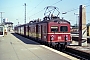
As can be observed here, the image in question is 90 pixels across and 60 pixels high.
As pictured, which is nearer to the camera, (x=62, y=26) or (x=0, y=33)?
(x=62, y=26)

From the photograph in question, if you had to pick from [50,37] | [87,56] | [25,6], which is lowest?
[87,56]

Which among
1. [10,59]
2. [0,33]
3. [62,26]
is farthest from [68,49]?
[0,33]

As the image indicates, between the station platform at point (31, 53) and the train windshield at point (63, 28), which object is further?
the train windshield at point (63, 28)

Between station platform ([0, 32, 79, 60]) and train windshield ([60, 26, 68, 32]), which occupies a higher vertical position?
train windshield ([60, 26, 68, 32])

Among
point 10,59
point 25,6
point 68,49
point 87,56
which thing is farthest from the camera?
point 25,6

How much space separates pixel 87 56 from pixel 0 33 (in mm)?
29962

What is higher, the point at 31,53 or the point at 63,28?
the point at 63,28

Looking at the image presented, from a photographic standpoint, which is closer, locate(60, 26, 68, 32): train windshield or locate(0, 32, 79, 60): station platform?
locate(0, 32, 79, 60): station platform

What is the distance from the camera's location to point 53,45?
19.3m

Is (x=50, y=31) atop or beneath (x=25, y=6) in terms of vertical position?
beneath

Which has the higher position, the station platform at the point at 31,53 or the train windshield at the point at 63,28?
the train windshield at the point at 63,28

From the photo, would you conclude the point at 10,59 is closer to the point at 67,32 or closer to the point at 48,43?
the point at 48,43

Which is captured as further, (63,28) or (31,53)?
(63,28)

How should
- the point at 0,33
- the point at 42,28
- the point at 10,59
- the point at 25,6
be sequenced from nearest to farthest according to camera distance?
the point at 10,59 → the point at 42,28 → the point at 0,33 → the point at 25,6
